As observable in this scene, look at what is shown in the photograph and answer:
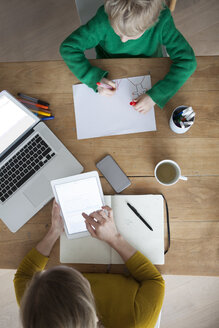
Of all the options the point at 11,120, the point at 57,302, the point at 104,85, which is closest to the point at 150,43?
the point at 104,85

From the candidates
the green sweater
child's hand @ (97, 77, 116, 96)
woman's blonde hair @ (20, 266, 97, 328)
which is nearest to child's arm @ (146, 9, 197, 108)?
the green sweater

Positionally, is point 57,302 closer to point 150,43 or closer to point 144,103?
point 144,103

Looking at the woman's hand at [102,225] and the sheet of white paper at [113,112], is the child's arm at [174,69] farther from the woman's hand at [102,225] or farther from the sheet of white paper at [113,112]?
the woman's hand at [102,225]

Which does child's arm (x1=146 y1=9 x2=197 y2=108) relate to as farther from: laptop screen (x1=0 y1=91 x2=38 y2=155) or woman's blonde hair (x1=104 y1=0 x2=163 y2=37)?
laptop screen (x1=0 y1=91 x2=38 y2=155)

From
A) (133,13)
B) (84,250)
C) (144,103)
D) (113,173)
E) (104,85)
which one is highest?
(133,13)

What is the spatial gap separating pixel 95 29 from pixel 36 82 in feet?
0.95

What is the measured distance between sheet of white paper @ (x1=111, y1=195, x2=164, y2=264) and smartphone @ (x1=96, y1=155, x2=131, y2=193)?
0.12 feet

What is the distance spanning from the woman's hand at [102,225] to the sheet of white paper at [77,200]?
0.03m

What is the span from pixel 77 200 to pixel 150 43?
66cm

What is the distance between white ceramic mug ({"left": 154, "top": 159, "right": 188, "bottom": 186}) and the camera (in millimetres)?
846

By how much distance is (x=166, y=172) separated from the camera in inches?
34.0

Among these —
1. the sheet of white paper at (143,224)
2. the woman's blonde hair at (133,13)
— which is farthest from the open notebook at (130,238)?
the woman's blonde hair at (133,13)

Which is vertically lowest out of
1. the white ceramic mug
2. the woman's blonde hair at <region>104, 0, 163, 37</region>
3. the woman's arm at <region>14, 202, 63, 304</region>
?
the white ceramic mug

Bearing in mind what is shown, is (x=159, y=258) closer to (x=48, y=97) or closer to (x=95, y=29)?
(x=48, y=97)
